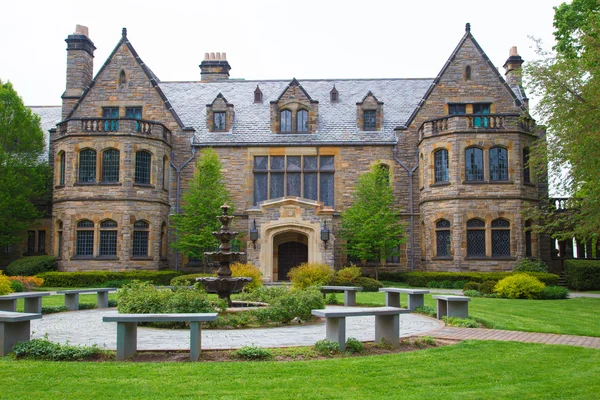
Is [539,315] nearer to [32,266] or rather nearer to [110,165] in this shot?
[110,165]

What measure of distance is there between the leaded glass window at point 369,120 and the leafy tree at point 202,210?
832 centimetres

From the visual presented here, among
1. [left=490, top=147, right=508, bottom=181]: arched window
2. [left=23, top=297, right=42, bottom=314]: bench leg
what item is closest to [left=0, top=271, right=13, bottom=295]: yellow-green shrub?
[left=23, top=297, right=42, bottom=314]: bench leg

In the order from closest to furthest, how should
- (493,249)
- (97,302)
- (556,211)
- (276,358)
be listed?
(276,358) < (97,302) < (493,249) < (556,211)

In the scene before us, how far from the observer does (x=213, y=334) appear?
11.9 m

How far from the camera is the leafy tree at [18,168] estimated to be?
98.8 feet

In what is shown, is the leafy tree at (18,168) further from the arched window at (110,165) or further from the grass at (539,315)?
the grass at (539,315)

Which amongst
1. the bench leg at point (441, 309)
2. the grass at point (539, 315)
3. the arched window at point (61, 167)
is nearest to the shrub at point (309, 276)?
the grass at point (539, 315)

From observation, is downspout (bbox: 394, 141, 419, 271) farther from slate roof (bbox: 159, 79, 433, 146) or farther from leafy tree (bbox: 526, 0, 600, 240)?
leafy tree (bbox: 526, 0, 600, 240)

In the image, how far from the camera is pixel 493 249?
28.6m

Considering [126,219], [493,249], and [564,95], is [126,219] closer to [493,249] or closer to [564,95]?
[493,249]

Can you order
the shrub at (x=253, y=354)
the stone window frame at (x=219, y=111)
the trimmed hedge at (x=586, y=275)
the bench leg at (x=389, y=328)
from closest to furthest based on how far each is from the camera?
the shrub at (x=253, y=354), the bench leg at (x=389, y=328), the trimmed hedge at (x=586, y=275), the stone window frame at (x=219, y=111)

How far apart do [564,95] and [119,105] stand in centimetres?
2210

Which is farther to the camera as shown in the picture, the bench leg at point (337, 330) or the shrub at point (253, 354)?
the bench leg at point (337, 330)

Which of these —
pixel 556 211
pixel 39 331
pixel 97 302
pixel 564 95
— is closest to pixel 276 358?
pixel 39 331
